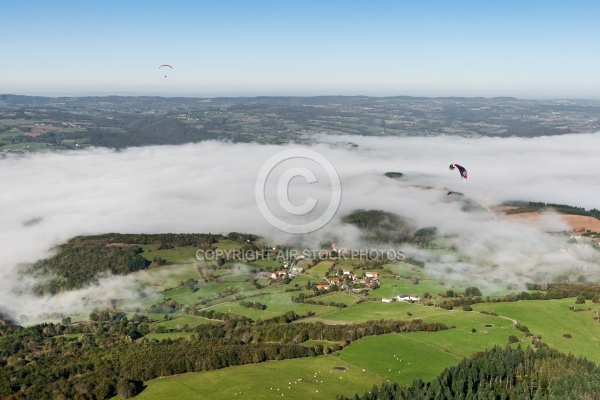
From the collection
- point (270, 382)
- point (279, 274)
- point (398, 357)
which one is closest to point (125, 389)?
point (270, 382)

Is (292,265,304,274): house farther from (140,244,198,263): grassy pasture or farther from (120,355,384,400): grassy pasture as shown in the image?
(120,355,384,400): grassy pasture

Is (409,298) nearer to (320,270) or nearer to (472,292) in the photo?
(472,292)

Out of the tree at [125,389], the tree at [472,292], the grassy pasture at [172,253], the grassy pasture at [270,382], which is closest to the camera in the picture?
the tree at [125,389]

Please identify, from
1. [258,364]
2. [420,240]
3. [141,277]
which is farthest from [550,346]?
[141,277]

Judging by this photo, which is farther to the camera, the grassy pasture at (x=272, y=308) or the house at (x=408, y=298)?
the house at (x=408, y=298)

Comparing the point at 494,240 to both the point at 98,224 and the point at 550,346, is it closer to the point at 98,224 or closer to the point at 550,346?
the point at 550,346

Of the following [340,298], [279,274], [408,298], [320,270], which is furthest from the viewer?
[320,270]

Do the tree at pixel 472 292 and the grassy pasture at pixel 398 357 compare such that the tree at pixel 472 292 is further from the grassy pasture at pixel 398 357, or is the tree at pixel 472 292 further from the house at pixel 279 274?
the house at pixel 279 274

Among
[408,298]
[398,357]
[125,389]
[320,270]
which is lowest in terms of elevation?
[320,270]

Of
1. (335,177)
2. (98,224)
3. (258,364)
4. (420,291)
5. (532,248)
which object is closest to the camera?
(258,364)

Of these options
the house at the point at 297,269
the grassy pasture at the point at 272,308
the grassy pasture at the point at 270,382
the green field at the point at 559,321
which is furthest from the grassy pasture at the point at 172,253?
the green field at the point at 559,321

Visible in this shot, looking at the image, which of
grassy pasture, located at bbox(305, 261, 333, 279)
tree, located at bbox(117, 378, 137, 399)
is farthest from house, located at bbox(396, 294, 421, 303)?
tree, located at bbox(117, 378, 137, 399)
